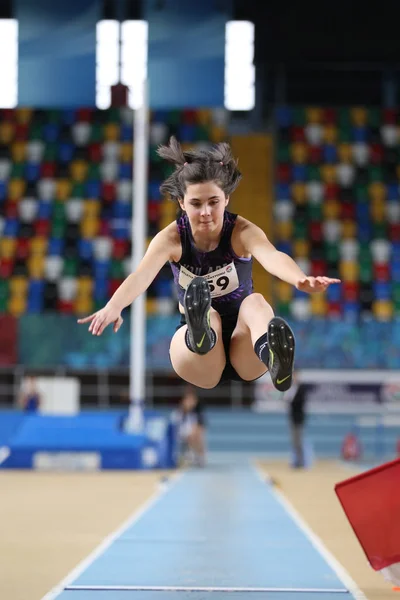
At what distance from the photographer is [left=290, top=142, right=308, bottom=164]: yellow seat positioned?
20.6 m

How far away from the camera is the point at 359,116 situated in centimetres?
2103

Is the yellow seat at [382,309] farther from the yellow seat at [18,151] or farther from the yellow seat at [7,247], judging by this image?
the yellow seat at [18,151]

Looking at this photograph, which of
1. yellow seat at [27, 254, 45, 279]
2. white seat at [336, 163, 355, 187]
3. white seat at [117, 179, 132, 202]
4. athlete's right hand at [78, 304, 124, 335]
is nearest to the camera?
athlete's right hand at [78, 304, 124, 335]

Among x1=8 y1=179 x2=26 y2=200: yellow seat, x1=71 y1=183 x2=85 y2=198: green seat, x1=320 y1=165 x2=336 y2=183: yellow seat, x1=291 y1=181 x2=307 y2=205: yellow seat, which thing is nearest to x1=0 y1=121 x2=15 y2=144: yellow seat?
x1=8 y1=179 x2=26 y2=200: yellow seat

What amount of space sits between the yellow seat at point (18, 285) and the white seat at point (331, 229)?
6.33m

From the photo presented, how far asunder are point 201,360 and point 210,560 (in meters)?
1.37

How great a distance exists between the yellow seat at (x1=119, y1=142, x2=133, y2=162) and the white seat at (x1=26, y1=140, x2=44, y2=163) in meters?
1.80

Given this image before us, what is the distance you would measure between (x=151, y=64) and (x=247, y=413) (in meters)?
8.41

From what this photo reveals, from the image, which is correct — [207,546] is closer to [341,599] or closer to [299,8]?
[341,599]

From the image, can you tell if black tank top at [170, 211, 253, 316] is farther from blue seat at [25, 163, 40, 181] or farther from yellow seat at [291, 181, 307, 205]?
blue seat at [25, 163, 40, 181]

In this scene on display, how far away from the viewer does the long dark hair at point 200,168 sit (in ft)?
13.6

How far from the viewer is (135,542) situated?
579 cm

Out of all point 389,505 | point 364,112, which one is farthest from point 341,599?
point 364,112

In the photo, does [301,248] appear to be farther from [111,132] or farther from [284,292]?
[111,132]
